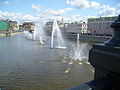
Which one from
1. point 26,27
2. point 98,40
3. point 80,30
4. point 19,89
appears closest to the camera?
point 19,89

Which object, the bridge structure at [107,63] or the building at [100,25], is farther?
the building at [100,25]

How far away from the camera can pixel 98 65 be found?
1395 mm

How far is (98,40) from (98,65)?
165 feet

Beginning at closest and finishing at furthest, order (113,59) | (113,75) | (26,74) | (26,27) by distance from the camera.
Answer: (113,59) < (113,75) < (26,74) < (26,27)

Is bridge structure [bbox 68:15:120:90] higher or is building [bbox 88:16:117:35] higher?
building [bbox 88:16:117:35]

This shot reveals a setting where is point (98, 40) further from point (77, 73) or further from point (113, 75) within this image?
point (113, 75)

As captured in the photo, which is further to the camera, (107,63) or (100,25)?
(100,25)

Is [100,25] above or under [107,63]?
above

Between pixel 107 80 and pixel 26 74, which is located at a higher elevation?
pixel 107 80

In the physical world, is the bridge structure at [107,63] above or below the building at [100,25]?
below

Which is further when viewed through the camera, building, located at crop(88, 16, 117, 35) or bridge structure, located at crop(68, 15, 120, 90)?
building, located at crop(88, 16, 117, 35)

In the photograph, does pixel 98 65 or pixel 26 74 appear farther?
pixel 26 74

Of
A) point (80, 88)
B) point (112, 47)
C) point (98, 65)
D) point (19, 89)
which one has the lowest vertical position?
point (19, 89)

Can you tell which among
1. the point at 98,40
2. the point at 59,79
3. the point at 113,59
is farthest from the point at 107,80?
the point at 98,40
